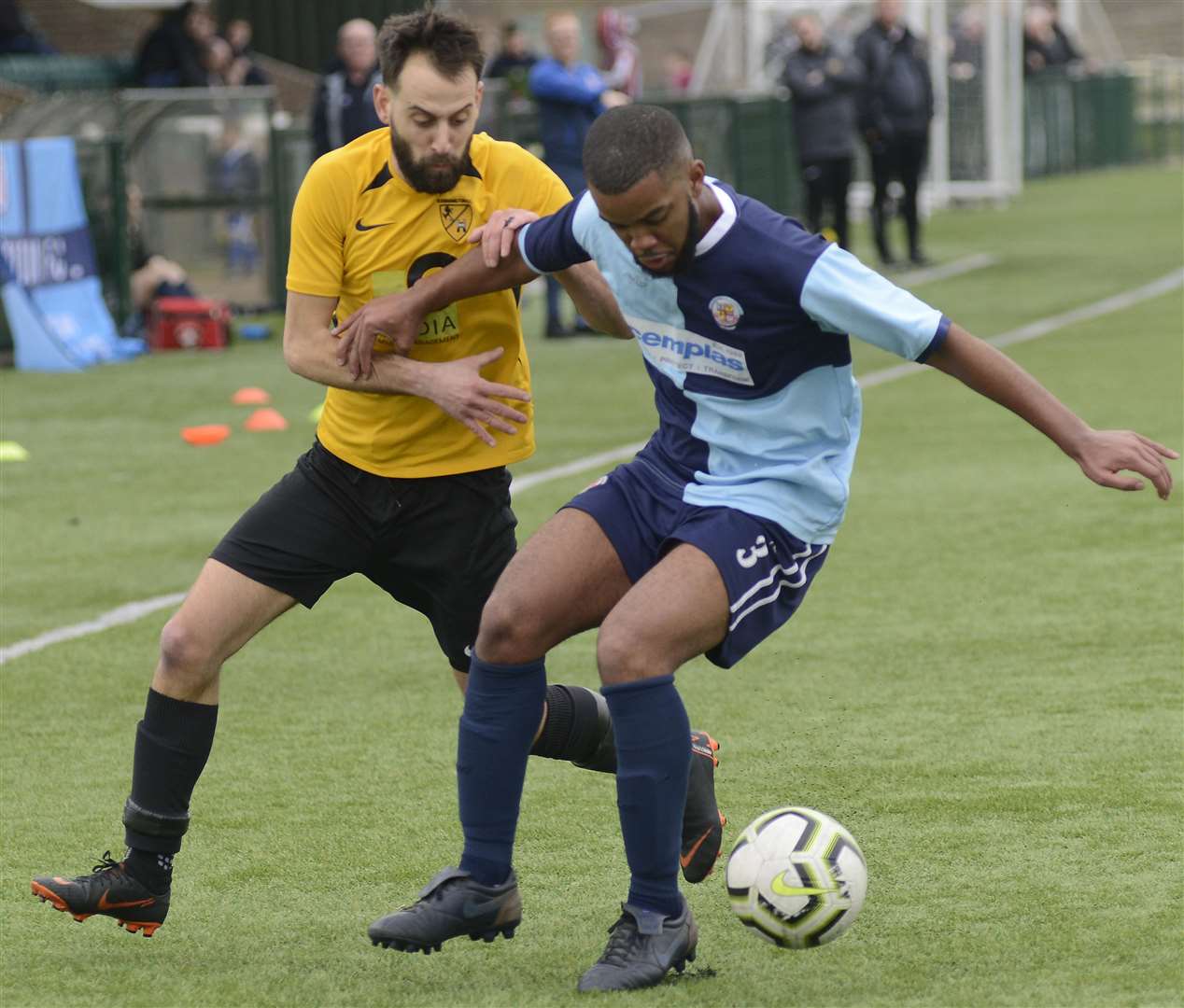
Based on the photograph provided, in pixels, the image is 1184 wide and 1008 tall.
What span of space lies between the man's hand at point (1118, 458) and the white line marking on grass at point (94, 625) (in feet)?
13.8

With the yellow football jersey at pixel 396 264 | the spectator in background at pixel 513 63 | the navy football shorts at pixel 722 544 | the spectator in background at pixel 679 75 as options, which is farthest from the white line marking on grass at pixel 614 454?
the spectator in background at pixel 679 75

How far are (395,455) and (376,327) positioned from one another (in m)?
0.32

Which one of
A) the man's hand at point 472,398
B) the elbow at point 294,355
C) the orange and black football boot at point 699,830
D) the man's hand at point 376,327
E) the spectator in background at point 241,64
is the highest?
the man's hand at point 376,327

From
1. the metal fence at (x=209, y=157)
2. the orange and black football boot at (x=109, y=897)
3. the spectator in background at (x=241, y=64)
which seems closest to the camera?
the orange and black football boot at (x=109, y=897)

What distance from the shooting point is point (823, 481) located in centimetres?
440

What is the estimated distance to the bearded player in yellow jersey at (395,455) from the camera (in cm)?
460

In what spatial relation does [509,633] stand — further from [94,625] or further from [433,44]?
[94,625]

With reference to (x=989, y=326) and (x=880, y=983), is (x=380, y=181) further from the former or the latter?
(x=989, y=326)

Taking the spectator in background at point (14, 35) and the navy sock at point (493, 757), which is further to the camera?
the spectator in background at point (14, 35)

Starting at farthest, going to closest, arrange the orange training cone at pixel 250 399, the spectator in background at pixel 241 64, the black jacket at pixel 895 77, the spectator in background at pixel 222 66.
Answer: the spectator in background at pixel 241 64, the spectator in background at pixel 222 66, the black jacket at pixel 895 77, the orange training cone at pixel 250 399

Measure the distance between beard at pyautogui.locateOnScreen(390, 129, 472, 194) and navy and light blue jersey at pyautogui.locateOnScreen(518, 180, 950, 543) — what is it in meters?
0.27

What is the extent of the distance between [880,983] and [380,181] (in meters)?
2.04

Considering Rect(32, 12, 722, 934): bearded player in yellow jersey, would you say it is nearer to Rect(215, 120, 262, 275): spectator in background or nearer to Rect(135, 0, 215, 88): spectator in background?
Rect(215, 120, 262, 275): spectator in background

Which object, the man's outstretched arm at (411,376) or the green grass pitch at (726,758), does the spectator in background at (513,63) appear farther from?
the man's outstretched arm at (411,376)
